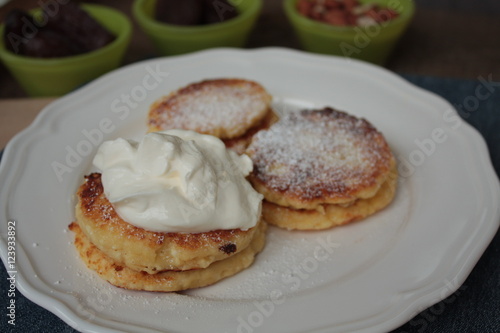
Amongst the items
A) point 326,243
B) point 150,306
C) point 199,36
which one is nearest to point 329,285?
point 326,243

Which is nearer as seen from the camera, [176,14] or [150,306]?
[150,306]

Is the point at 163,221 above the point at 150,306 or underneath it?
above

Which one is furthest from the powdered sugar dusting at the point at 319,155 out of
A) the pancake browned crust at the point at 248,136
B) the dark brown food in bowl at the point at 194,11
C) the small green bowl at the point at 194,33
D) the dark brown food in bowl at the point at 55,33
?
the dark brown food in bowl at the point at 55,33

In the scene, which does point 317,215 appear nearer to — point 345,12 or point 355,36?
point 355,36

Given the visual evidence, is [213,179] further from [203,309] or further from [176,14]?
[176,14]

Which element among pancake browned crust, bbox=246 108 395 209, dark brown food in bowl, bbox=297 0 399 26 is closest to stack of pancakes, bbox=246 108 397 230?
pancake browned crust, bbox=246 108 395 209

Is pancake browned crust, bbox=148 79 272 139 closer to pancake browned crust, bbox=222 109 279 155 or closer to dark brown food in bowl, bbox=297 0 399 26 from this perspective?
pancake browned crust, bbox=222 109 279 155

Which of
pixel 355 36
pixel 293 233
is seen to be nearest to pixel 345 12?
pixel 355 36
